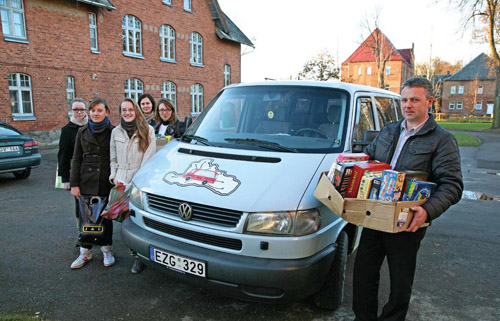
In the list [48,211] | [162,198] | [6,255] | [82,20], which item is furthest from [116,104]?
[162,198]

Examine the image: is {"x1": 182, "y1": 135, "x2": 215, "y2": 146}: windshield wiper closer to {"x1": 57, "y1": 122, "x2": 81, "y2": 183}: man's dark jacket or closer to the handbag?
the handbag

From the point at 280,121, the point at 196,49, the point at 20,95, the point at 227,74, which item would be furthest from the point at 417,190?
the point at 227,74

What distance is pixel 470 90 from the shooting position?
65.4 meters

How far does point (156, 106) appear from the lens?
573 cm

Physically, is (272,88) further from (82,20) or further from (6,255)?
(82,20)

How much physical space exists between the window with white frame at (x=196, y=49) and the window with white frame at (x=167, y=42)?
180 cm

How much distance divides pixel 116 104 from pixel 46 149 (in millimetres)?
5239

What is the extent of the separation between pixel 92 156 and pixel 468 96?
2959 inches

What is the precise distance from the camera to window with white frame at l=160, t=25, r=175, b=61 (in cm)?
2259

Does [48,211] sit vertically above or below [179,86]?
below

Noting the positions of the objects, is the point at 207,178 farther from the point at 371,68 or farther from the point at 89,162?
the point at 371,68

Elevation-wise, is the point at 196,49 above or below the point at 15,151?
above

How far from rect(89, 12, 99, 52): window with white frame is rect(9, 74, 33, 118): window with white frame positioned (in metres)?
3.87

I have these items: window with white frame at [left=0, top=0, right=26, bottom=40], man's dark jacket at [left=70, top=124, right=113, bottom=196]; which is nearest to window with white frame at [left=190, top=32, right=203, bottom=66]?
window with white frame at [left=0, top=0, right=26, bottom=40]
